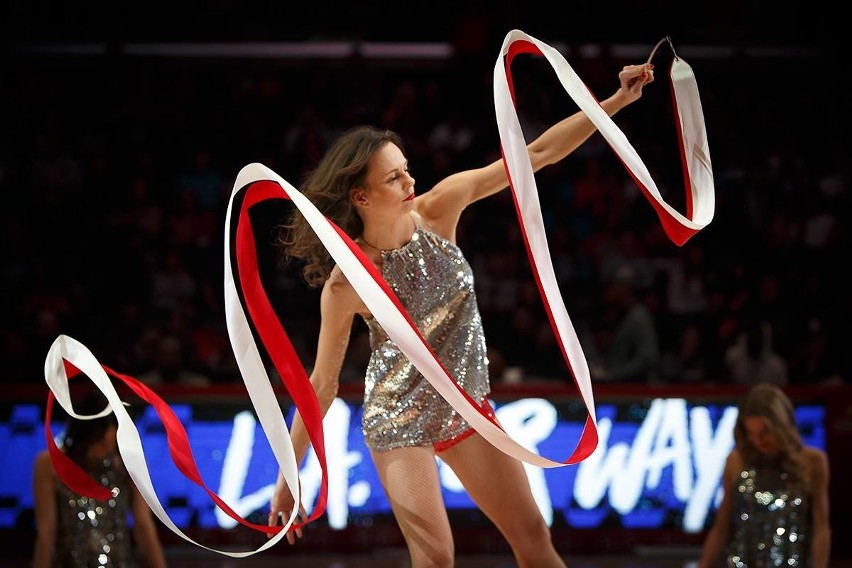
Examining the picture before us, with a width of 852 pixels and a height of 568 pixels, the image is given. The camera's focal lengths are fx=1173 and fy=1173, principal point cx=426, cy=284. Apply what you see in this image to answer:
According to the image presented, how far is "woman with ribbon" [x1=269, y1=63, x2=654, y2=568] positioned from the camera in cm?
328

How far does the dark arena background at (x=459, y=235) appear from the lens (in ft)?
21.7

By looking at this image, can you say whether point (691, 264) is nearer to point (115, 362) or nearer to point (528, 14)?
point (528, 14)

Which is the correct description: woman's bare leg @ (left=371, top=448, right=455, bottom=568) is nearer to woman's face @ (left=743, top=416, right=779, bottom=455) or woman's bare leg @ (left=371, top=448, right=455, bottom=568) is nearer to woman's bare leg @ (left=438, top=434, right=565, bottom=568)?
woman's bare leg @ (left=438, top=434, right=565, bottom=568)

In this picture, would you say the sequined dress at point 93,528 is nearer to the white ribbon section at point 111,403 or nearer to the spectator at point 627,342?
the white ribbon section at point 111,403

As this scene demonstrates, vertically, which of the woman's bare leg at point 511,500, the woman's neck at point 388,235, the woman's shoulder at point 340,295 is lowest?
the woman's bare leg at point 511,500

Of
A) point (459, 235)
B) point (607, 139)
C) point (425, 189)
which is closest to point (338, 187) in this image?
point (607, 139)

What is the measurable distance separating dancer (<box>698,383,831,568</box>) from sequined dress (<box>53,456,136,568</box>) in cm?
218

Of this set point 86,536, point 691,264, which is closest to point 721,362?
point 691,264

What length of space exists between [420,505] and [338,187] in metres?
0.93

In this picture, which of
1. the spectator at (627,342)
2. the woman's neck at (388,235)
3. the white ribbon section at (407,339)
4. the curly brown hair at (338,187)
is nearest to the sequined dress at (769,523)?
the white ribbon section at (407,339)

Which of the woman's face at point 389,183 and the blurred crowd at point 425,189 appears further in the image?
the blurred crowd at point 425,189

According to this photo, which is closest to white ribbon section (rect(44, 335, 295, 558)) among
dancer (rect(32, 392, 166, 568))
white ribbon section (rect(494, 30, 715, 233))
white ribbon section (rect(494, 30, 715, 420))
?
dancer (rect(32, 392, 166, 568))

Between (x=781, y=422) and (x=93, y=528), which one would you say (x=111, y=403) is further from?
(x=781, y=422)

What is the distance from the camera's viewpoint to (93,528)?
173 inches
